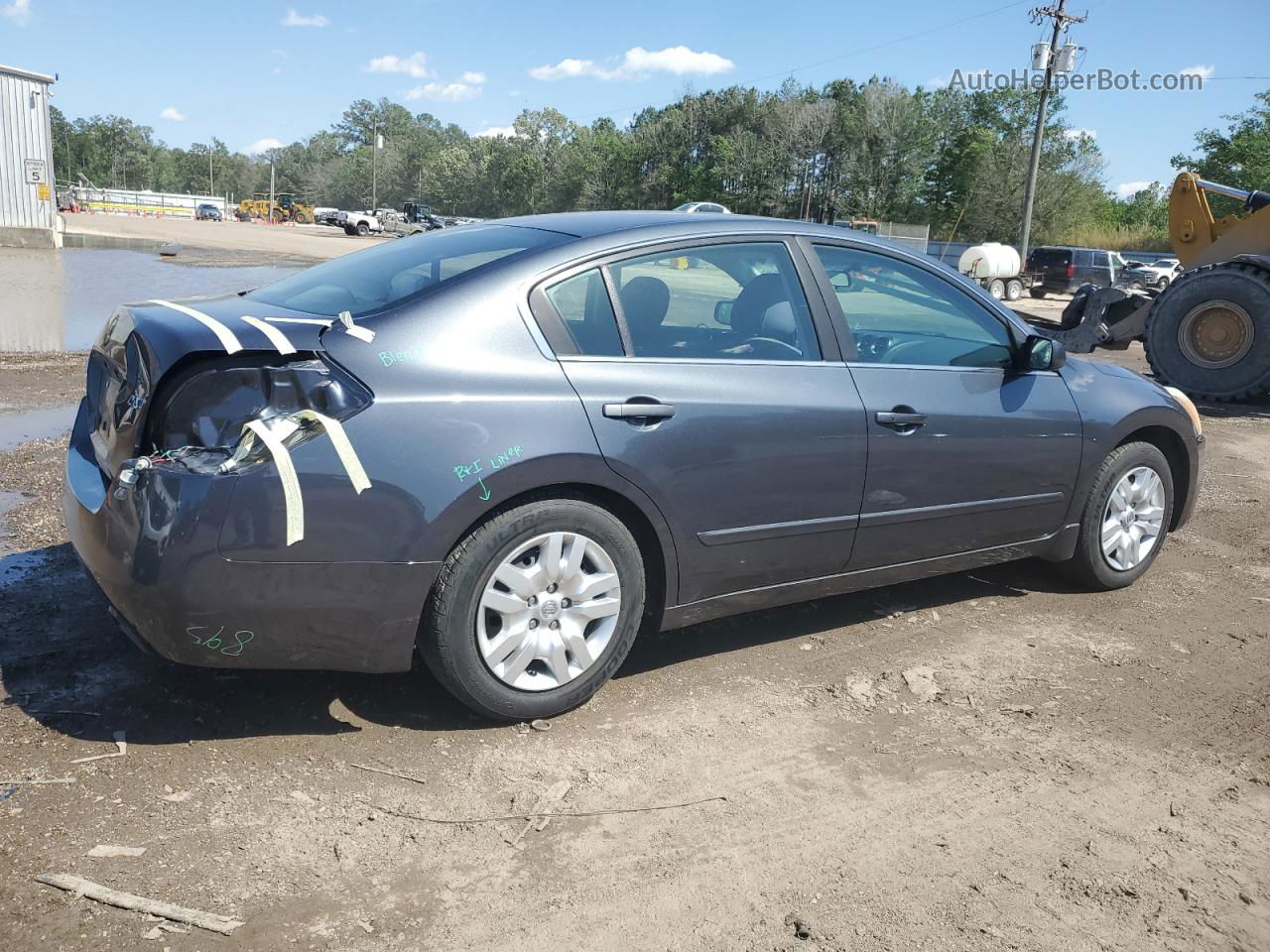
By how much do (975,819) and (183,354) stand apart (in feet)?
8.45

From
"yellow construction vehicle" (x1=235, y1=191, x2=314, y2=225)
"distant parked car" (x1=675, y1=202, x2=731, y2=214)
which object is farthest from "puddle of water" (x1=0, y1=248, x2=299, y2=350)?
"yellow construction vehicle" (x1=235, y1=191, x2=314, y2=225)

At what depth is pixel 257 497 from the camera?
2.74m

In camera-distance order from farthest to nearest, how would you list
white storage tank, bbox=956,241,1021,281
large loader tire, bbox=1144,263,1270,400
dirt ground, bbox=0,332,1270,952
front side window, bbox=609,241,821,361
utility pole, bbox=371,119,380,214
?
1. utility pole, bbox=371,119,380,214
2. white storage tank, bbox=956,241,1021,281
3. large loader tire, bbox=1144,263,1270,400
4. front side window, bbox=609,241,821,361
5. dirt ground, bbox=0,332,1270,952

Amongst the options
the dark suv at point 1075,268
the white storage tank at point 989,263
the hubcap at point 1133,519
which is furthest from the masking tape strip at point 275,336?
the dark suv at point 1075,268

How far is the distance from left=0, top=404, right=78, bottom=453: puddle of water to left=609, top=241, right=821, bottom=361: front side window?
456 cm

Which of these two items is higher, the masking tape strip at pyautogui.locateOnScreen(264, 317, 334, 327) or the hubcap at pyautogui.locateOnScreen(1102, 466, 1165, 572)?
the masking tape strip at pyautogui.locateOnScreen(264, 317, 334, 327)

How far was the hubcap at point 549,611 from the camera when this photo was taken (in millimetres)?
3127

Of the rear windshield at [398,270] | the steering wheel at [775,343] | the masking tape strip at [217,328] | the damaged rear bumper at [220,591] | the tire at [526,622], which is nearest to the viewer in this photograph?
the damaged rear bumper at [220,591]

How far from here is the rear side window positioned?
130 inches

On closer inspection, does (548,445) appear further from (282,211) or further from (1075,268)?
(282,211)

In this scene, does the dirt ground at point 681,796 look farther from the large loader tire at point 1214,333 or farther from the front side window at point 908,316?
the large loader tire at point 1214,333

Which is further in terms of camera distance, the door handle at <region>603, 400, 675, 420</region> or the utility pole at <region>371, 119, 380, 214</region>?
the utility pole at <region>371, 119, 380, 214</region>

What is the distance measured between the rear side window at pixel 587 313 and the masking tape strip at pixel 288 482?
0.95m

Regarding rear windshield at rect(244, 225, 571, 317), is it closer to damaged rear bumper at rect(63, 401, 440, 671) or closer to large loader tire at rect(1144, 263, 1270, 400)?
damaged rear bumper at rect(63, 401, 440, 671)
